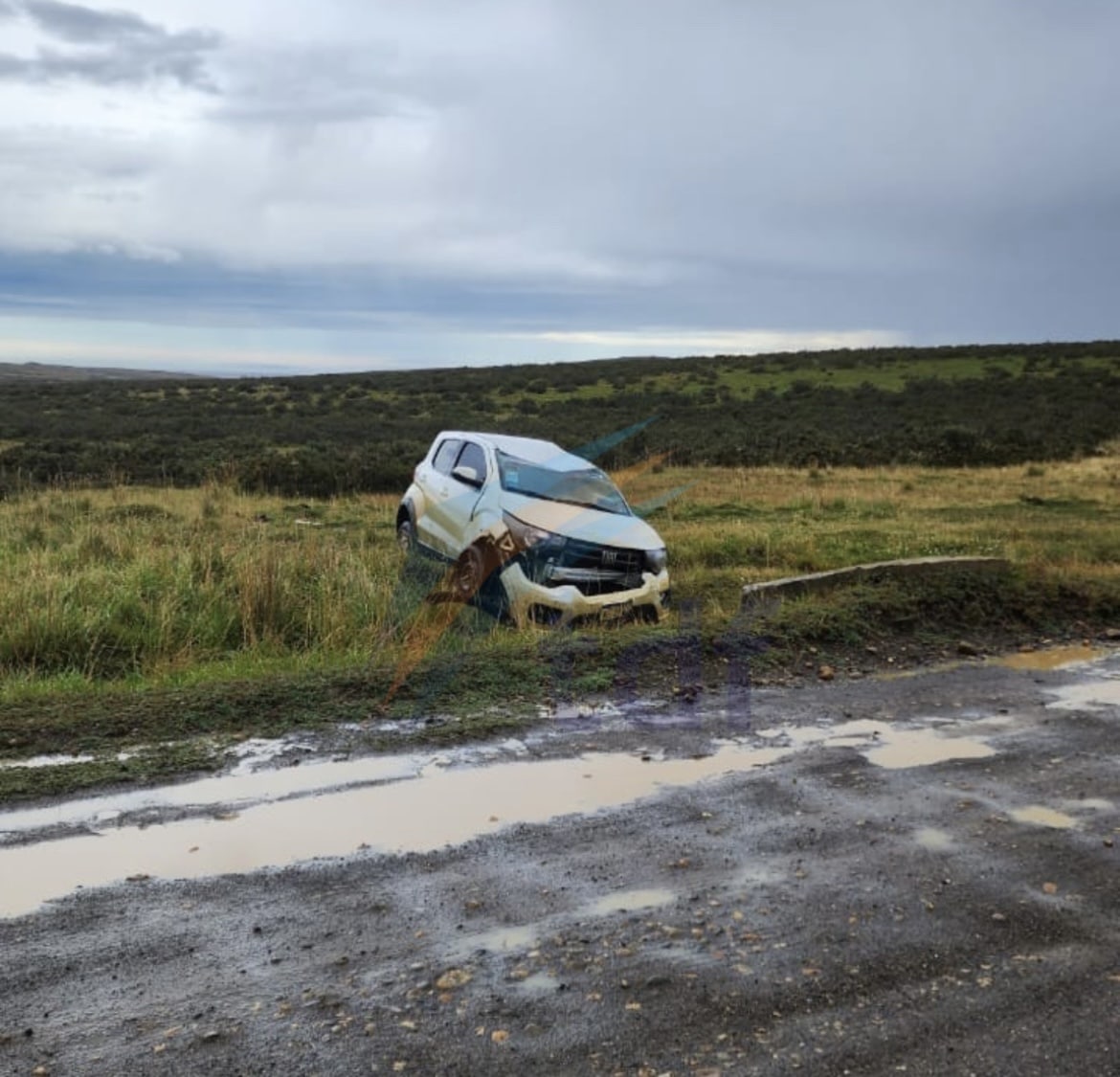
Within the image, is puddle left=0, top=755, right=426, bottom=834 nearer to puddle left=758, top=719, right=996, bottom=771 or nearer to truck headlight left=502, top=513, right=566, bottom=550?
puddle left=758, top=719, right=996, bottom=771

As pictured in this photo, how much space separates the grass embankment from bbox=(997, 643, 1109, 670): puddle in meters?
0.41

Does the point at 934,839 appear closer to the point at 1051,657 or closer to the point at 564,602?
the point at 1051,657

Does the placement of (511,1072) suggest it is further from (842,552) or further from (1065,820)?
(842,552)

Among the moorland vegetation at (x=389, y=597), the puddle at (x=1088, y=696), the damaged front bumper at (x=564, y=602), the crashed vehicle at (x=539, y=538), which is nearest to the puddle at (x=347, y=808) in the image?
the moorland vegetation at (x=389, y=597)

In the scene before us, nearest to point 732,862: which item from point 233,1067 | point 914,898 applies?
point 914,898

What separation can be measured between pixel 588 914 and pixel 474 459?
7662mm

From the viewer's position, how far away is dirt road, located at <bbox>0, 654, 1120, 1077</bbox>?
3.00 metres

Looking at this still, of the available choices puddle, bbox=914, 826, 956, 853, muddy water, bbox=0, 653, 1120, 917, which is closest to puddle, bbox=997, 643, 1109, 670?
muddy water, bbox=0, 653, 1120, 917

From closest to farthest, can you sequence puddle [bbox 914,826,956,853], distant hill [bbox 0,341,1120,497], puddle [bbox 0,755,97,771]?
puddle [bbox 914,826,956,853]
puddle [bbox 0,755,97,771]
distant hill [bbox 0,341,1120,497]

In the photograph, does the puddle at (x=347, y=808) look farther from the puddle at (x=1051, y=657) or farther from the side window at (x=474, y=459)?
the side window at (x=474, y=459)

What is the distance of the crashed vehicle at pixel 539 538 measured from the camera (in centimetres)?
905

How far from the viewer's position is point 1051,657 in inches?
313

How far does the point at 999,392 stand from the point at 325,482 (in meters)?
38.9

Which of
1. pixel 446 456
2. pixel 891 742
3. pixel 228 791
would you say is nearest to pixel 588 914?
pixel 228 791
